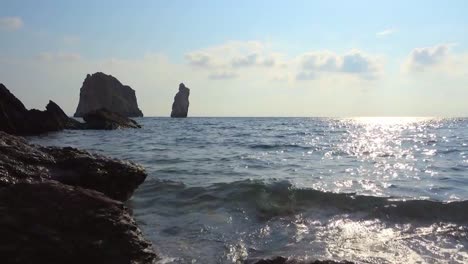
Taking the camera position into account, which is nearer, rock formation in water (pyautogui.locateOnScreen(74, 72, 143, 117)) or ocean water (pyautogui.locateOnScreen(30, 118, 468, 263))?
ocean water (pyautogui.locateOnScreen(30, 118, 468, 263))

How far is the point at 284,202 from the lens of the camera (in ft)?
35.1

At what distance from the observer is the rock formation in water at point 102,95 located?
137 meters

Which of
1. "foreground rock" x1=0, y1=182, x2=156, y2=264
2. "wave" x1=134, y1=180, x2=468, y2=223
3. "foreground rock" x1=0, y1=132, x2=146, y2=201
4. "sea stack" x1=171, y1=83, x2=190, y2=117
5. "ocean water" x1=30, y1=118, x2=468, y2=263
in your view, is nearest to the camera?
"foreground rock" x1=0, y1=182, x2=156, y2=264

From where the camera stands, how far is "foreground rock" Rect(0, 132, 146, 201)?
285 inches

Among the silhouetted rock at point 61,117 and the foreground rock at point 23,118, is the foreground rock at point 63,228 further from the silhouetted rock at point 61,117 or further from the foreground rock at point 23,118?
the silhouetted rock at point 61,117

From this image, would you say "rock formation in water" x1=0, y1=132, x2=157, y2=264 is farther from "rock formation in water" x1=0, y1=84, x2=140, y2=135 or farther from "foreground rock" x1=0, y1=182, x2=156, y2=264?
"rock formation in water" x1=0, y1=84, x2=140, y2=135

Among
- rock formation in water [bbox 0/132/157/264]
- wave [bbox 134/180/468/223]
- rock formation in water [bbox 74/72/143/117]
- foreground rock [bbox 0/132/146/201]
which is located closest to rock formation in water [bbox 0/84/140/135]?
wave [bbox 134/180/468/223]

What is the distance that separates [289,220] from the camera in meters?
9.09

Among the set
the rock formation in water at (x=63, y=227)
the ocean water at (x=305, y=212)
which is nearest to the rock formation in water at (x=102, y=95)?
the ocean water at (x=305, y=212)

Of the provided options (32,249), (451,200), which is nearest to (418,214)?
(451,200)

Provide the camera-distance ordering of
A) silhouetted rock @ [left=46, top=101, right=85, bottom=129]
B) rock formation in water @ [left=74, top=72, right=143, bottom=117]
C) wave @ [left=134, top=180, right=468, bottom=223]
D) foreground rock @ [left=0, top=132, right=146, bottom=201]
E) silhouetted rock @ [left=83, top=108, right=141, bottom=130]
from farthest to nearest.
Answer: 1. rock formation in water @ [left=74, top=72, right=143, bottom=117]
2. silhouetted rock @ [left=83, top=108, right=141, bottom=130]
3. silhouetted rock @ [left=46, top=101, right=85, bottom=129]
4. wave @ [left=134, top=180, right=468, bottom=223]
5. foreground rock @ [left=0, top=132, right=146, bottom=201]

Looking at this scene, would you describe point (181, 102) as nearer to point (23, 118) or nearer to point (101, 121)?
point (101, 121)

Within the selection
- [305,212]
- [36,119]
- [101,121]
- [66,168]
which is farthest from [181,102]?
[66,168]

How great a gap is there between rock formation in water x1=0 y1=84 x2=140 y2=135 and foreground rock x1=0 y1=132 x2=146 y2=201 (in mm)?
20605
